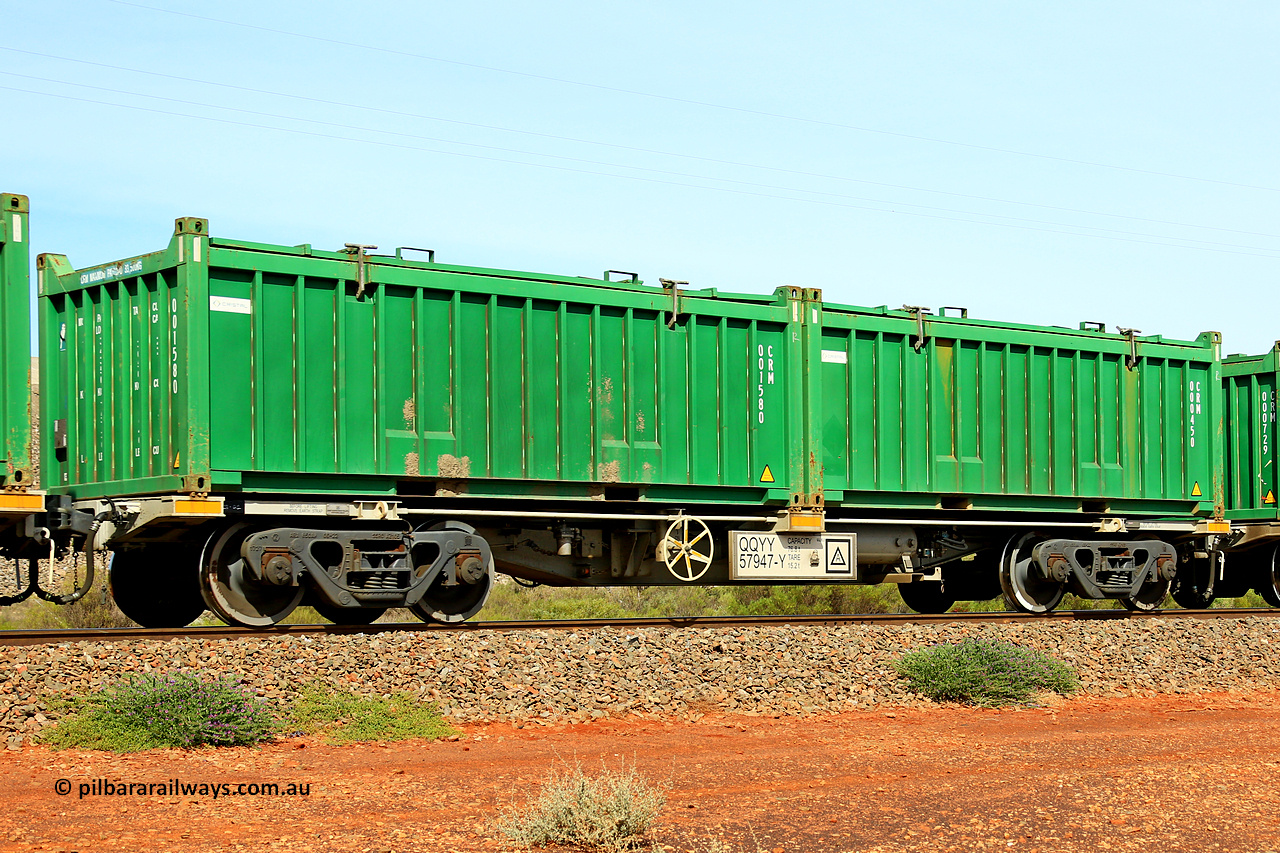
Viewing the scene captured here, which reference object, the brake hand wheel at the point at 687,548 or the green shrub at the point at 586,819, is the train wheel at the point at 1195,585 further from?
the green shrub at the point at 586,819

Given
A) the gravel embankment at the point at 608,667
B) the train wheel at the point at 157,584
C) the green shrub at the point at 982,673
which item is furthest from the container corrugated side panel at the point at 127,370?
the green shrub at the point at 982,673

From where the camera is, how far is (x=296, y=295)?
12.2m

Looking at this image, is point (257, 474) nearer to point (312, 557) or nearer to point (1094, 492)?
point (312, 557)

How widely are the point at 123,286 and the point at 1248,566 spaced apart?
52.8 ft

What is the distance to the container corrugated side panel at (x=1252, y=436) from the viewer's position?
19125 millimetres

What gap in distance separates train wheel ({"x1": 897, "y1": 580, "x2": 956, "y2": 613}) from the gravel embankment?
4.94m

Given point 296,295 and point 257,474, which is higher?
point 296,295

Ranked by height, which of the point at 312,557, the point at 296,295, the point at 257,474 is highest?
the point at 296,295

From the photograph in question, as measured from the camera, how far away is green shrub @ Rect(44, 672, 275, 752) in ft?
27.7

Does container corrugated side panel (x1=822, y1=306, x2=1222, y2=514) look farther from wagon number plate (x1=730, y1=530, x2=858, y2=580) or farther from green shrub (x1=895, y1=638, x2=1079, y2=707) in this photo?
green shrub (x1=895, y1=638, x2=1079, y2=707)

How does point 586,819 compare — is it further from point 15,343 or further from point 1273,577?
point 1273,577

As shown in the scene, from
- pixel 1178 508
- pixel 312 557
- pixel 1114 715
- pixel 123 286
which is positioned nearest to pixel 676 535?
pixel 312 557

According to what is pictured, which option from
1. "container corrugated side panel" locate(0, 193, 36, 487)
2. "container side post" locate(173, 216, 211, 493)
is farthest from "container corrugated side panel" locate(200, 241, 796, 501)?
"container corrugated side panel" locate(0, 193, 36, 487)

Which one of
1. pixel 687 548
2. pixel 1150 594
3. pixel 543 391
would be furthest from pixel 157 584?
pixel 1150 594
